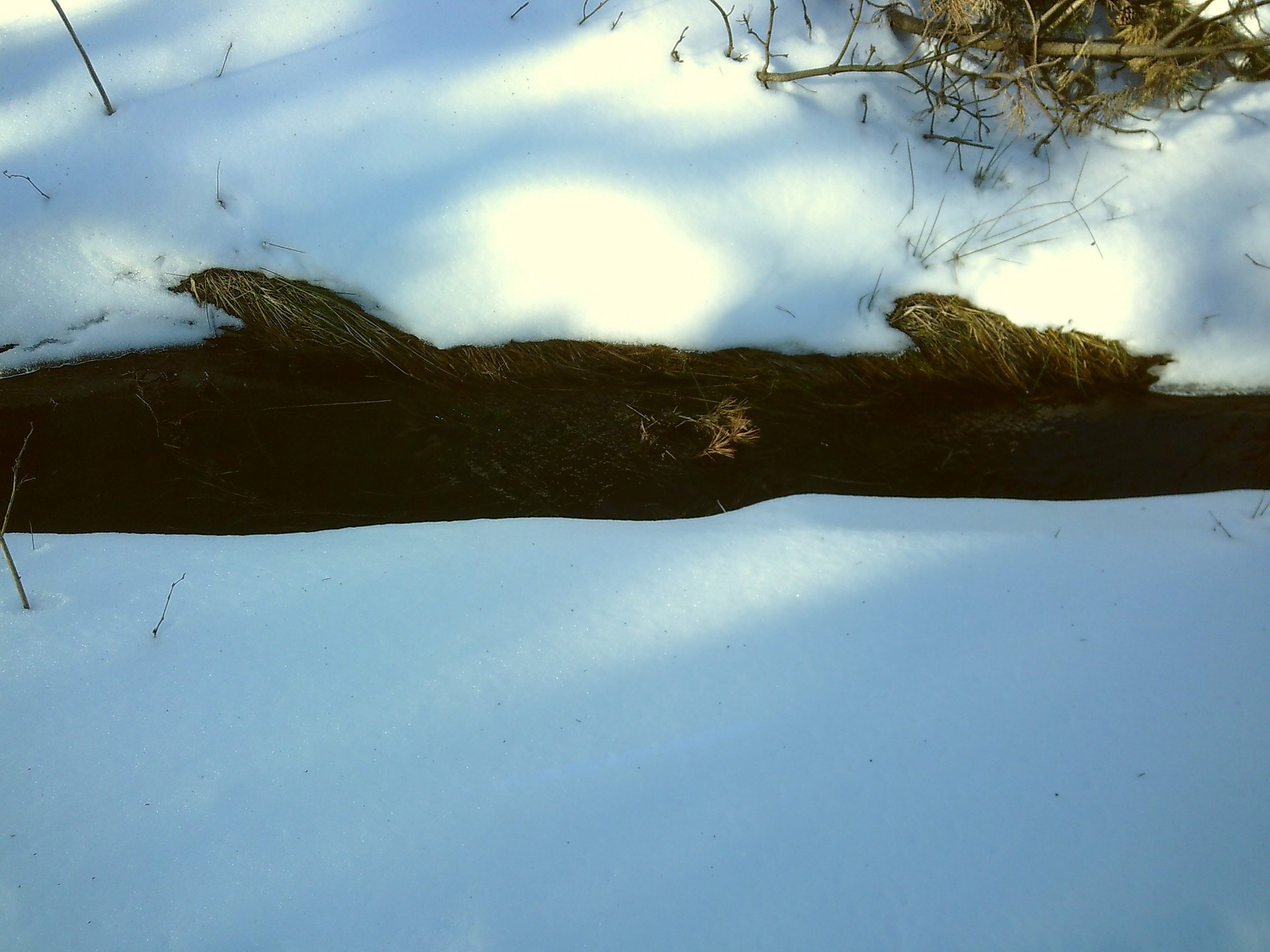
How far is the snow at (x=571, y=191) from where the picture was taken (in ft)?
8.74

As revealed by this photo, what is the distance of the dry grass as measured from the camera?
276cm

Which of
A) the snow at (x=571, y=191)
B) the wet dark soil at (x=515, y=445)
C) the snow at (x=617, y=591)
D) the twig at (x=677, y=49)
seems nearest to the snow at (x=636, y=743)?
the snow at (x=617, y=591)

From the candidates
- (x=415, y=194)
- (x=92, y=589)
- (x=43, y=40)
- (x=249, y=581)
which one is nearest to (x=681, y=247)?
(x=415, y=194)

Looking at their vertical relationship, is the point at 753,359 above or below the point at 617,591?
above

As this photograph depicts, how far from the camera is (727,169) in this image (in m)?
2.77

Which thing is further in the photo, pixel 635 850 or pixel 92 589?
pixel 92 589

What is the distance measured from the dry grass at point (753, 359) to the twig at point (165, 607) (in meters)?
1.06

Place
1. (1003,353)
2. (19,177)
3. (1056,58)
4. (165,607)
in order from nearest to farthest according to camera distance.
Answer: (165,607) < (19,177) < (1056,58) < (1003,353)

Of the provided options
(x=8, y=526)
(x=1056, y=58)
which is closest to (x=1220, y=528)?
(x=1056, y=58)

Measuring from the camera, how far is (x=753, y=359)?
2.87 metres

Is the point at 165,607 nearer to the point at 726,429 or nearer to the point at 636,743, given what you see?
the point at 636,743

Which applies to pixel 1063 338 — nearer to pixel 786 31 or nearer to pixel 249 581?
pixel 786 31

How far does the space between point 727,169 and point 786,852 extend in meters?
2.40

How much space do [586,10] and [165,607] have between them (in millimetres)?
2728
